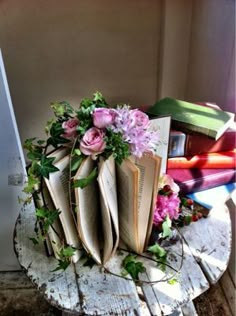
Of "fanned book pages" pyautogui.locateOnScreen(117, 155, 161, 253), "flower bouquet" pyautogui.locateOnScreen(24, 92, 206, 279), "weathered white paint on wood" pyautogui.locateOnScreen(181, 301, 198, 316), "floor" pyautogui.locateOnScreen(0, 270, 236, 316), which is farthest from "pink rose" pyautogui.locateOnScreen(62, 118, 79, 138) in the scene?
"floor" pyautogui.locateOnScreen(0, 270, 236, 316)

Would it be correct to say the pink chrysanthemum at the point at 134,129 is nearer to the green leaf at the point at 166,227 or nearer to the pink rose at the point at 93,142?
the pink rose at the point at 93,142

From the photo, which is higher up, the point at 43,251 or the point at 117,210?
the point at 117,210

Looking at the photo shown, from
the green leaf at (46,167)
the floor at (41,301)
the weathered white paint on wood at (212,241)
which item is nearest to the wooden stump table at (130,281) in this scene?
the weathered white paint on wood at (212,241)

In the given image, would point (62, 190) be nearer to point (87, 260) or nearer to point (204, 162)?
point (87, 260)

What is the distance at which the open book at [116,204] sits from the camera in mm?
575

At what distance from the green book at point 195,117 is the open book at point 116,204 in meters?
0.25

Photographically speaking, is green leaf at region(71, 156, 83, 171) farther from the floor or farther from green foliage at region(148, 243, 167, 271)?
the floor

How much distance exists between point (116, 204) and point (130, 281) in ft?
0.49

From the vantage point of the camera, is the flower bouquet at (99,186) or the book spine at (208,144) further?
the book spine at (208,144)

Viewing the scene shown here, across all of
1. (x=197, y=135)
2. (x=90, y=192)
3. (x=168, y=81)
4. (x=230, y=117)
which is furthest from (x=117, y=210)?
(x=168, y=81)

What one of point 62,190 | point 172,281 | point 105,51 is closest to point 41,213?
point 62,190

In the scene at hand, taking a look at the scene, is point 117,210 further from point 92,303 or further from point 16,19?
point 16,19

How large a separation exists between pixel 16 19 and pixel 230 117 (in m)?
0.88

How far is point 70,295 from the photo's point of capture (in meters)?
0.62
